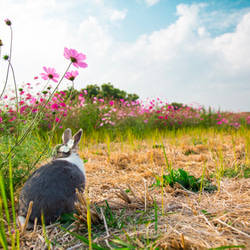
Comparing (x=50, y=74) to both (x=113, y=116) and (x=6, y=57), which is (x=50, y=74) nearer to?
(x=6, y=57)

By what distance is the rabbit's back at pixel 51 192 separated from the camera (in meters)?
1.45

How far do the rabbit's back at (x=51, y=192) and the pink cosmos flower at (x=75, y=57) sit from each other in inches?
31.9

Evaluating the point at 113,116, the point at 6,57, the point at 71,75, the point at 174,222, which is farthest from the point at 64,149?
the point at 113,116

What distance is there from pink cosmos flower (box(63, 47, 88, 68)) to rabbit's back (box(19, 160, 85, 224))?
81 cm

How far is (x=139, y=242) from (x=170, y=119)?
7610 mm

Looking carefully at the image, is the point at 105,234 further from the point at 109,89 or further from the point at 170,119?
the point at 109,89

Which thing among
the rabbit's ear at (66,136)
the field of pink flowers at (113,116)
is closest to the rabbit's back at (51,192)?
the rabbit's ear at (66,136)

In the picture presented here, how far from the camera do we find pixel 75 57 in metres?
1.63

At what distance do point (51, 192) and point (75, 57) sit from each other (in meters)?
1.03

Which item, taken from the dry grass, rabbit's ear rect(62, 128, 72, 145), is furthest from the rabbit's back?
rabbit's ear rect(62, 128, 72, 145)

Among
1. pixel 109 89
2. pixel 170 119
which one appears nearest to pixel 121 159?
pixel 170 119

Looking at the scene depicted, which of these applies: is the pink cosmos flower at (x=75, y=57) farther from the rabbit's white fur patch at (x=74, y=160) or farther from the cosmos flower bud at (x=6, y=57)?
the rabbit's white fur patch at (x=74, y=160)

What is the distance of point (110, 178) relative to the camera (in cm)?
251

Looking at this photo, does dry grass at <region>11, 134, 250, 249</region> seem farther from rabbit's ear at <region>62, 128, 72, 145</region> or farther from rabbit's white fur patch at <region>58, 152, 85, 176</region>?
rabbit's ear at <region>62, 128, 72, 145</region>
